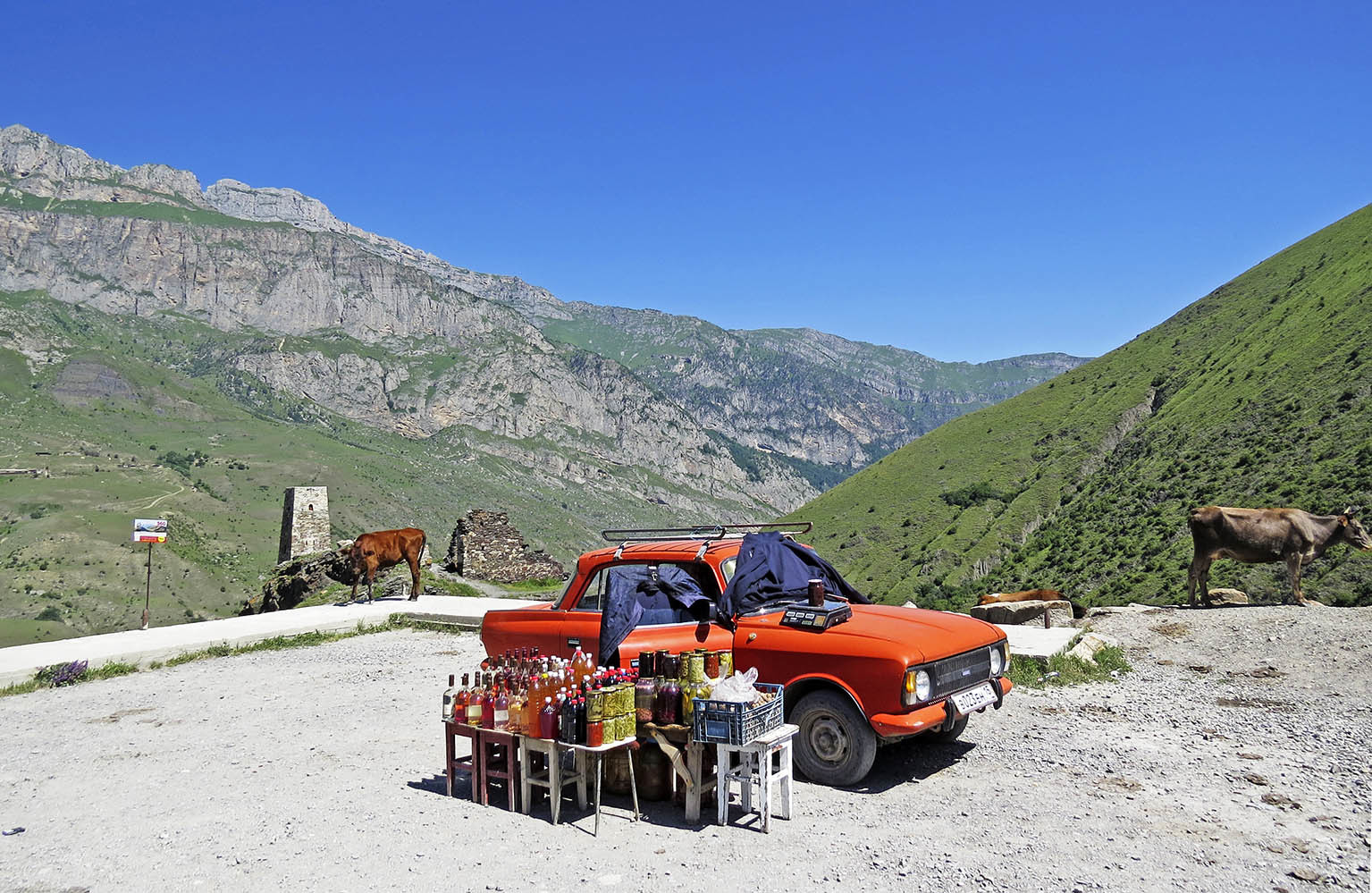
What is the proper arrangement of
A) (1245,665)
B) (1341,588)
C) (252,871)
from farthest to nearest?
(1341,588) < (1245,665) < (252,871)

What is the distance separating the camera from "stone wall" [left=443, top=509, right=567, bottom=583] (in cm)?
2738

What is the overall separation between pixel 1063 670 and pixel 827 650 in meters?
5.59

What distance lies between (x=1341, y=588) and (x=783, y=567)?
1508 centimetres

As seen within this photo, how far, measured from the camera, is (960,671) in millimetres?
7133

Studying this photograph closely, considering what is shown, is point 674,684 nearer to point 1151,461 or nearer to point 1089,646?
point 1089,646

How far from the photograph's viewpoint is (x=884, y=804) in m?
6.46

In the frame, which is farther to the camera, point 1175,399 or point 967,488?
point 967,488

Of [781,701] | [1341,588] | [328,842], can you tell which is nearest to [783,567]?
[781,701]

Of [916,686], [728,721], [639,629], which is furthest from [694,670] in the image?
[916,686]

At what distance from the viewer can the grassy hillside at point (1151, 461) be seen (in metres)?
29.2

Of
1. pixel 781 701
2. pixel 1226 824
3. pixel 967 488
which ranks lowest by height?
pixel 1226 824

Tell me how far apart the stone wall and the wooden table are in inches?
857

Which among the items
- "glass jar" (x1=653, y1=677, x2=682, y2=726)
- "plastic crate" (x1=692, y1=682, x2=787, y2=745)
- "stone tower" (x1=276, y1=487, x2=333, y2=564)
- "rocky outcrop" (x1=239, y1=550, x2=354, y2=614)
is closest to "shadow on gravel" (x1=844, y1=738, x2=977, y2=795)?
"plastic crate" (x1=692, y1=682, x2=787, y2=745)

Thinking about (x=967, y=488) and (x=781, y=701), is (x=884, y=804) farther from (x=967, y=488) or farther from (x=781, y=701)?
(x=967, y=488)
